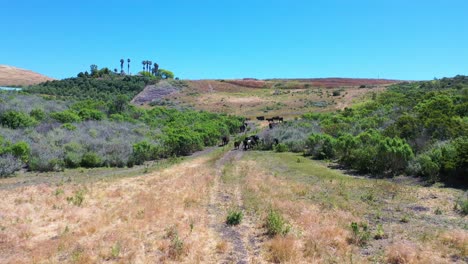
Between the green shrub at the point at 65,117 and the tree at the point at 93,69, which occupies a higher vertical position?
the tree at the point at 93,69

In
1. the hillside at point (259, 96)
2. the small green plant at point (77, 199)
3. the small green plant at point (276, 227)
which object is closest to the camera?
the small green plant at point (276, 227)

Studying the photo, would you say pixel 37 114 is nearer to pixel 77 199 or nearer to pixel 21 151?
pixel 21 151

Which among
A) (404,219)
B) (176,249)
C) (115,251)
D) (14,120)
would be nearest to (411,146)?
(404,219)

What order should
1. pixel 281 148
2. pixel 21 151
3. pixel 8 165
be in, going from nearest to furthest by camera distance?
pixel 8 165 → pixel 21 151 → pixel 281 148

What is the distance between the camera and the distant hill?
96.6 meters

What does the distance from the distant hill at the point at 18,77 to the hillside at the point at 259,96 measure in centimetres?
3562

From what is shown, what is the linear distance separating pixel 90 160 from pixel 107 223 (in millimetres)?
12233

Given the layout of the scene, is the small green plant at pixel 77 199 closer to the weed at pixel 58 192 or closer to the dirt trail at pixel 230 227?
the weed at pixel 58 192

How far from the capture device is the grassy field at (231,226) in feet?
26.8

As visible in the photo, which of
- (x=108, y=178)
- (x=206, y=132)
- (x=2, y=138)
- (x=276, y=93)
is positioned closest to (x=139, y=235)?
(x=108, y=178)

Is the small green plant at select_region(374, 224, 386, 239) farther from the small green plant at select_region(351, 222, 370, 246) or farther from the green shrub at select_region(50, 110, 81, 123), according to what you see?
the green shrub at select_region(50, 110, 81, 123)

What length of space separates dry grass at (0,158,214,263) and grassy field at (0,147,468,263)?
29mm

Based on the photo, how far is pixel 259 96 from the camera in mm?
85312

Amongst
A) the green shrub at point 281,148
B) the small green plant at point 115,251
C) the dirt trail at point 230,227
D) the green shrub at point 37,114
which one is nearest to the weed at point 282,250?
the dirt trail at point 230,227
